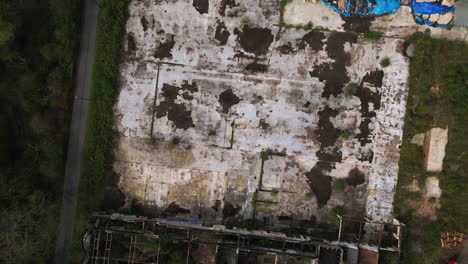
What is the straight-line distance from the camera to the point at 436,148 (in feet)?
28.6

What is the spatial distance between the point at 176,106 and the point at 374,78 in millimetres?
5847

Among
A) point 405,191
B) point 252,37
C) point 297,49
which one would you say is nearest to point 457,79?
point 405,191

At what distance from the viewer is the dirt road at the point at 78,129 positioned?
8844 millimetres

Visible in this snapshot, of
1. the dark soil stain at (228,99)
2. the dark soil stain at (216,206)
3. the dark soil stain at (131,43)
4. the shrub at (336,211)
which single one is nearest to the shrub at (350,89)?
the dark soil stain at (228,99)

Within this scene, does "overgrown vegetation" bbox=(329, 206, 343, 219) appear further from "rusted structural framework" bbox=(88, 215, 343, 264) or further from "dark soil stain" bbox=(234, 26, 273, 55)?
"dark soil stain" bbox=(234, 26, 273, 55)

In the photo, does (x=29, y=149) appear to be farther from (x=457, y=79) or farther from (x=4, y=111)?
(x=457, y=79)

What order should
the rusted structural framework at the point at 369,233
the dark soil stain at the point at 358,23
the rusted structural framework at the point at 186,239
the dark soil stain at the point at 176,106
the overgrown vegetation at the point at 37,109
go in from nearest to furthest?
1. the overgrown vegetation at the point at 37,109
2. the rusted structural framework at the point at 186,239
3. the rusted structural framework at the point at 369,233
4. the dark soil stain at the point at 358,23
5. the dark soil stain at the point at 176,106

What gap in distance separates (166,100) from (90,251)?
187 inches

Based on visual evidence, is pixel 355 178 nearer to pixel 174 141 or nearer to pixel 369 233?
pixel 369 233

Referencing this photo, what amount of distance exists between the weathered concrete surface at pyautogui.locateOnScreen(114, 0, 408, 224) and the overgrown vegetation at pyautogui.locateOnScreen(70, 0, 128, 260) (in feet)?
0.93

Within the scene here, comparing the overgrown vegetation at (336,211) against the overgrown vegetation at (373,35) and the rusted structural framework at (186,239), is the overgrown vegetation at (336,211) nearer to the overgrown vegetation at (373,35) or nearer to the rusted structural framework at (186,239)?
the rusted structural framework at (186,239)

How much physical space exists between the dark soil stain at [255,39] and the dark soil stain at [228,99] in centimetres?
137

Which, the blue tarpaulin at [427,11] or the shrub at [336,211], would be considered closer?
the blue tarpaulin at [427,11]

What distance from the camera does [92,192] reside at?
8.91 metres
